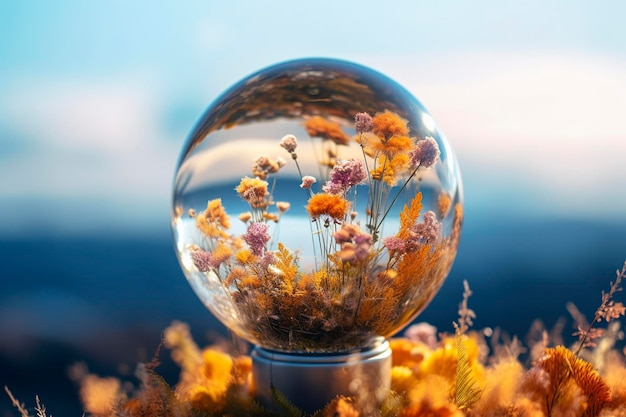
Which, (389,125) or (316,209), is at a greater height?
(389,125)

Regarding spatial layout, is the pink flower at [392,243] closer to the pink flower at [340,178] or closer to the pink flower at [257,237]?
the pink flower at [340,178]

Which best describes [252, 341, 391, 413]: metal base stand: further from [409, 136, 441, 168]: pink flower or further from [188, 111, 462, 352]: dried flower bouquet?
[409, 136, 441, 168]: pink flower

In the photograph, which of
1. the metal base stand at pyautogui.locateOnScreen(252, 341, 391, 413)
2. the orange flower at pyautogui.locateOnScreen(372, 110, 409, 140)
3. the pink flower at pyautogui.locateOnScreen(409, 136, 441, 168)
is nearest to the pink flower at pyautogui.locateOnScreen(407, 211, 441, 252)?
the pink flower at pyautogui.locateOnScreen(409, 136, 441, 168)

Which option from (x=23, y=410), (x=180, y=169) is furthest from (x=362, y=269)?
(x=23, y=410)

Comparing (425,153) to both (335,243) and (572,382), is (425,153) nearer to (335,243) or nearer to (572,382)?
(335,243)

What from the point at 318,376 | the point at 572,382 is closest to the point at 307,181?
the point at 318,376

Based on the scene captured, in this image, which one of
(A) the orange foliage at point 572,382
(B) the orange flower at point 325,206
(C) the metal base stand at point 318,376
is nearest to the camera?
(B) the orange flower at point 325,206

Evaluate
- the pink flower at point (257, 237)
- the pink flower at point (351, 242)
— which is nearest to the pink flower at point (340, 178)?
the pink flower at point (351, 242)
